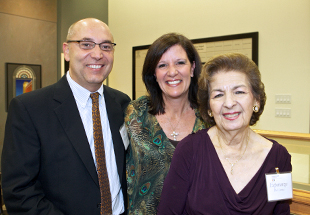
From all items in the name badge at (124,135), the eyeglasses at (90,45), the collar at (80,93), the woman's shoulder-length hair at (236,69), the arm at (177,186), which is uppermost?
the eyeglasses at (90,45)

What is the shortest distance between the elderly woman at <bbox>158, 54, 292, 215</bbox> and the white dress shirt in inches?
16.0

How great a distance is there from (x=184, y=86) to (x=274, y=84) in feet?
8.91

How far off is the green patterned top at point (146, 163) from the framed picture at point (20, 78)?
3.61m

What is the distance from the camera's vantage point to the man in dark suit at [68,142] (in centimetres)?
147

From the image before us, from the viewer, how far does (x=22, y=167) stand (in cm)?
145

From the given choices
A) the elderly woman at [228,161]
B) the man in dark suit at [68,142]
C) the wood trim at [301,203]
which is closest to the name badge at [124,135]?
the man in dark suit at [68,142]

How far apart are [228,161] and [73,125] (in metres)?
0.94

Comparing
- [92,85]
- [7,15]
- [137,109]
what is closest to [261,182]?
[137,109]

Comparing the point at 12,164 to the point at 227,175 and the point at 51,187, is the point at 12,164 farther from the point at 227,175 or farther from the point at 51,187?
the point at 227,175

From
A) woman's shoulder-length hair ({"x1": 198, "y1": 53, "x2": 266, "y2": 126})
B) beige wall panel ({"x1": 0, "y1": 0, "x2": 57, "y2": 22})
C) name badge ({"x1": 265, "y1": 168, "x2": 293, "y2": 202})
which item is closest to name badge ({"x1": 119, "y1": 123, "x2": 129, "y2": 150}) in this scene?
woman's shoulder-length hair ({"x1": 198, "y1": 53, "x2": 266, "y2": 126})

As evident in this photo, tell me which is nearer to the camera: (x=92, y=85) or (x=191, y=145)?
(x=191, y=145)

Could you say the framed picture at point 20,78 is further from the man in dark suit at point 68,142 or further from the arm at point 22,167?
the arm at point 22,167

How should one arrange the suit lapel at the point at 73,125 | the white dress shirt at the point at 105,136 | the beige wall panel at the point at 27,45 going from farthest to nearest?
the beige wall panel at the point at 27,45 < the white dress shirt at the point at 105,136 < the suit lapel at the point at 73,125

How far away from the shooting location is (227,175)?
57.7 inches
